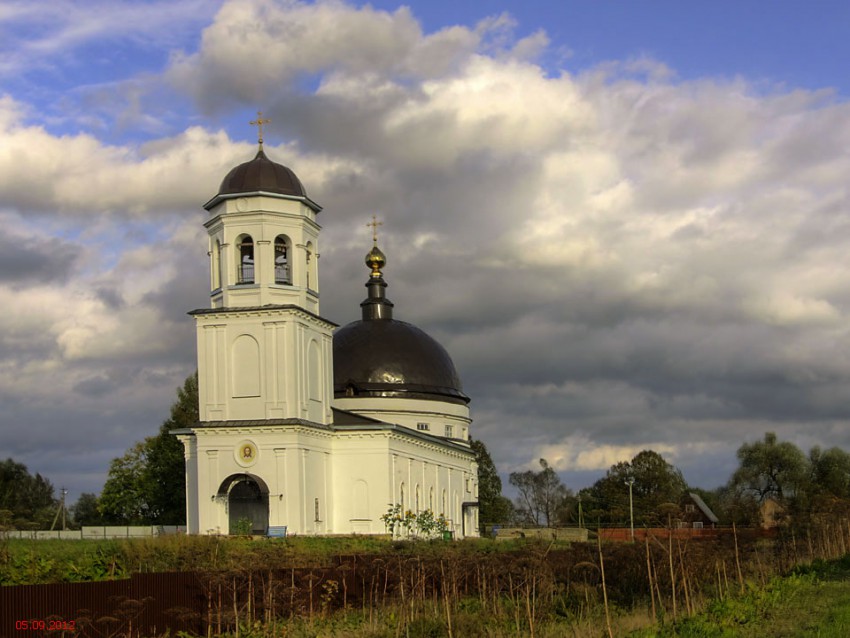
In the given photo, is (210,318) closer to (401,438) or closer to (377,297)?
(401,438)

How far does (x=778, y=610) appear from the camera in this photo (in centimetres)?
2439

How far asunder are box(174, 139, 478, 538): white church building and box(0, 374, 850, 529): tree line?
34.5 feet

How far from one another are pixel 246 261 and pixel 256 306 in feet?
7.81

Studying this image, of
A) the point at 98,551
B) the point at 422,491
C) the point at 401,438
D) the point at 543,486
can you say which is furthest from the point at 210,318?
the point at 543,486

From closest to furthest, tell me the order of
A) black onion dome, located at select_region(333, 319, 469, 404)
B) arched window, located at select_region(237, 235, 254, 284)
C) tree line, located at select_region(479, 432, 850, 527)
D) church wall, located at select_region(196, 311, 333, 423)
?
church wall, located at select_region(196, 311, 333, 423) → arched window, located at select_region(237, 235, 254, 284) → black onion dome, located at select_region(333, 319, 469, 404) → tree line, located at select_region(479, 432, 850, 527)

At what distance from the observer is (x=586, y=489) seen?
96.7 m

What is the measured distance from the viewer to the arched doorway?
4950cm

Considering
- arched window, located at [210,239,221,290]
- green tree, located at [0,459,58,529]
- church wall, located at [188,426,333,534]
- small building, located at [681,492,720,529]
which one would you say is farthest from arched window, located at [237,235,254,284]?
small building, located at [681,492,720,529]

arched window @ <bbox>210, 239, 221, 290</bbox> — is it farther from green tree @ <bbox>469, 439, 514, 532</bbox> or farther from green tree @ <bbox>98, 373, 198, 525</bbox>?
green tree @ <bbox>469, 439, 514, 532</bbox>

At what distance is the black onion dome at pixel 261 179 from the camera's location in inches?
2010

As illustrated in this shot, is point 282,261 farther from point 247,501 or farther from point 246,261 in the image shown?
point 247,501

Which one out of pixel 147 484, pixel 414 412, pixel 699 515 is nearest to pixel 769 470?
pixel 699 515

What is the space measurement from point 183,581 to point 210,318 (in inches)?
1047

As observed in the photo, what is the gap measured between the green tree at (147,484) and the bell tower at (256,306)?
23.3 meters
